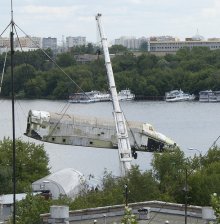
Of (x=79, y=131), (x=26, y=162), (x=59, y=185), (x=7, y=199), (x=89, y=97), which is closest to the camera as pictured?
(x=7, y=199)

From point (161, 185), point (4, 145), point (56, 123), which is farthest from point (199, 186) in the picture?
point (56, 123)

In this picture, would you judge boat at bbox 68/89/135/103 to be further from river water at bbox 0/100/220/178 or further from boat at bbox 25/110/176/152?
boat at bbox 25/110/176/152

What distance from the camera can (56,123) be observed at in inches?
1375

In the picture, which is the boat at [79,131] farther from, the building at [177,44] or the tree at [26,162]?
the building at [177,44]

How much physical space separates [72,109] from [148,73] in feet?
70.0

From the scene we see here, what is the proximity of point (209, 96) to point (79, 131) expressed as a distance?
55044 mm

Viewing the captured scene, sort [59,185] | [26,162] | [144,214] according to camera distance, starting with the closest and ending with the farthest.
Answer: [144,214] → [59,185] → [26,162]

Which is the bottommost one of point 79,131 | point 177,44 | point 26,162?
point 26,162

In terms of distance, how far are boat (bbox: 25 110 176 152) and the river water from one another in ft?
3.25

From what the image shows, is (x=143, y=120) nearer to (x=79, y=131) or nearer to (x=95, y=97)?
(x=95, y=97)

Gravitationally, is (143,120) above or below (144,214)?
above

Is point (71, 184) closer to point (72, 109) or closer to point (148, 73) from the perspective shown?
point (72, 109)

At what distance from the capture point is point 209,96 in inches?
3516

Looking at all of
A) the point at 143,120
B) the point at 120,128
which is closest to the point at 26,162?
the point at 120,128
